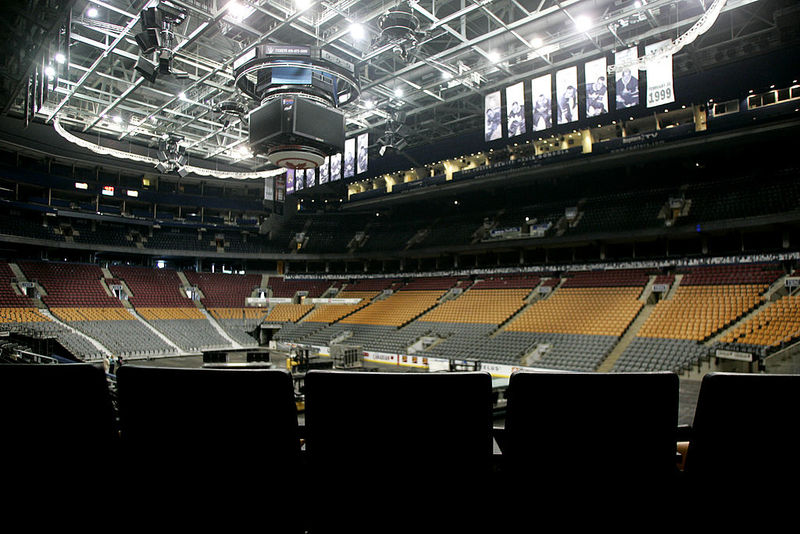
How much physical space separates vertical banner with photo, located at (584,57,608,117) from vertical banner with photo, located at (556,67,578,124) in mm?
426

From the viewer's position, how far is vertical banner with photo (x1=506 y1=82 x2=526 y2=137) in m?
18.1

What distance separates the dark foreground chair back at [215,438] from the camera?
140 cm

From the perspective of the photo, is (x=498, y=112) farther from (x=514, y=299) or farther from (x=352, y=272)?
(x=352, y=272)

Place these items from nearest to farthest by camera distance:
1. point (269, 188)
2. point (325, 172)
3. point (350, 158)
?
point (350, 158), point (325, 172), point (269, 188)

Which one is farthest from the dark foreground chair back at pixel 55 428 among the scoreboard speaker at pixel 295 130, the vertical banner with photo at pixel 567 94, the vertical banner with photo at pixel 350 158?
the vertical banner with photo at pixel 350 158

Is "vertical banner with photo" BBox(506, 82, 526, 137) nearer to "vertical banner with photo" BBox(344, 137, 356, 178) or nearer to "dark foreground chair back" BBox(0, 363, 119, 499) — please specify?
"vertical banner with photo" BBox(344, 137, 356, 178)

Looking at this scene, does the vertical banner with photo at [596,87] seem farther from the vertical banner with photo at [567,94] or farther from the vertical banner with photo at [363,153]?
the vertical banner with photo at [363,153]

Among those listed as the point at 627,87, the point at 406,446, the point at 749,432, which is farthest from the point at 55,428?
the point at 627,87

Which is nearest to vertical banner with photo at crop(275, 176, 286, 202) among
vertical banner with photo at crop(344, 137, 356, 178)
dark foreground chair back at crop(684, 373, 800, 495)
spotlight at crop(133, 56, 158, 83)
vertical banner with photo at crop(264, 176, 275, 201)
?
vertical banner with photo at crop(264, 176, 275, 201)

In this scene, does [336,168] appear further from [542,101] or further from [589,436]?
[589,436]

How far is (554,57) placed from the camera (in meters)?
20.1

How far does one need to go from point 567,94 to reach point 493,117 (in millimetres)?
3166

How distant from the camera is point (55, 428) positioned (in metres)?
1.53

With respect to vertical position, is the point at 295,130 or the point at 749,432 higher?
the point at 295,130
